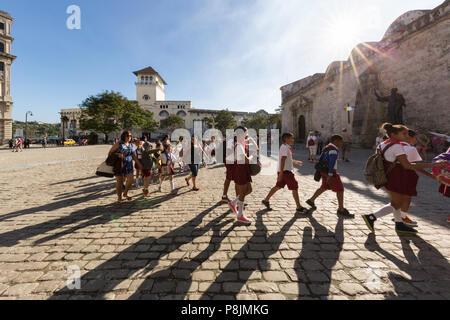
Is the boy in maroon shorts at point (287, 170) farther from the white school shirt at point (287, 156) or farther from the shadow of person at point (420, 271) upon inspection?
the shadow of person at point (420, 271)

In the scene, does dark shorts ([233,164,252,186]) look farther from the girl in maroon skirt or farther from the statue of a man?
Answer: the statue of a man

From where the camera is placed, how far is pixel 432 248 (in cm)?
273

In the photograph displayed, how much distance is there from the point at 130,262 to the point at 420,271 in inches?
139

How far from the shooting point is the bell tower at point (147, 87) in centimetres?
7075

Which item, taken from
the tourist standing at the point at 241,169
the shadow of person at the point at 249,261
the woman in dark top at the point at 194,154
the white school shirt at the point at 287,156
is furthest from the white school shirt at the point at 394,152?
the woman in dark top at the point at 194,154

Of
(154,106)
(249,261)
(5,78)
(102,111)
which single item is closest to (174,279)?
(249,261)

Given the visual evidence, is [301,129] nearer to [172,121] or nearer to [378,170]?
[378,170]

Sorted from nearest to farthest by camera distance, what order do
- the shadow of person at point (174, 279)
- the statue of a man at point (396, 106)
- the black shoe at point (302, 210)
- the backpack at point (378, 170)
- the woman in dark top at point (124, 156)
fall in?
the shadow of person at point (174, 279) < the backpack at point (378, 170) < the black shoe at point (302, 210) < the woman in dark top at point (124, 156) < the statue of a man at point (396, 106)

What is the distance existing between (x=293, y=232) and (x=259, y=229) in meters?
0.57

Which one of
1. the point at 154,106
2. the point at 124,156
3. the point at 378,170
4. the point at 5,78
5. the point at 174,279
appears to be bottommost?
the point at 174,279

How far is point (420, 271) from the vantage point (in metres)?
2.24


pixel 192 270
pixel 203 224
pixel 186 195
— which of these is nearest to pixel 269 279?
pixel 192 270

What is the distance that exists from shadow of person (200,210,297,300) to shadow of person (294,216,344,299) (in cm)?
37

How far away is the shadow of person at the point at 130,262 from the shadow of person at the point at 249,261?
0.83 m
